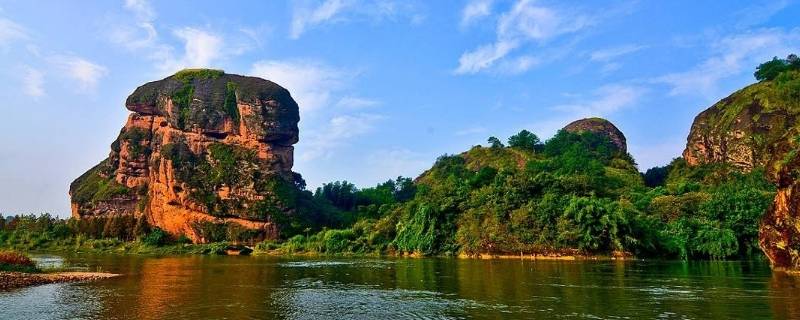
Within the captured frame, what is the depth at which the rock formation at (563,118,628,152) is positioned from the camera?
122438 millimetres

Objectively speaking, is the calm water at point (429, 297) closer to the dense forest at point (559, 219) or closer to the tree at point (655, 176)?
the dense forest at point (559, 219)

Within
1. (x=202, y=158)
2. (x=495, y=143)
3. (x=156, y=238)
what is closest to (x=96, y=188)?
(x=202, y=158)

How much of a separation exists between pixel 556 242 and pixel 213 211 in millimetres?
58723

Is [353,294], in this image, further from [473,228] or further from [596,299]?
[473,228]

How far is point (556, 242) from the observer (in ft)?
159

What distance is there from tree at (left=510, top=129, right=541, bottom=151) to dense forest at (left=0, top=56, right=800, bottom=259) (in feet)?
53.5

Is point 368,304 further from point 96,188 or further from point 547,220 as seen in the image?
point 96,188

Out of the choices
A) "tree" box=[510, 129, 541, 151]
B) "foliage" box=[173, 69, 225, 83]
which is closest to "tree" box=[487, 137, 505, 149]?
"tree" box=[510, 129, 541, 151]

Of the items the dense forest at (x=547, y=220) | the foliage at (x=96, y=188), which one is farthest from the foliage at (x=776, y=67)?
the foliage at (x=96, y=188)

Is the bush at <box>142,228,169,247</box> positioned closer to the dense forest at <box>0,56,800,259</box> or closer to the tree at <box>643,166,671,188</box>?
the dense forest at <box>0,56,800,259</box>

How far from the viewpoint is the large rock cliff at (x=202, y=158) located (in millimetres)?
90500

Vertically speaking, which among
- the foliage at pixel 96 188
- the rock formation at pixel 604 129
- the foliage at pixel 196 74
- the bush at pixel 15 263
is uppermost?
the foliage at pixel 196 74

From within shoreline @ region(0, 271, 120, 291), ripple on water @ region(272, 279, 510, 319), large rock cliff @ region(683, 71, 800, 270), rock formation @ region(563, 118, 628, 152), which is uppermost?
rock formation @ region(563, 118, 628, 152)

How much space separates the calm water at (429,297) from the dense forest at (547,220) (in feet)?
53.1
